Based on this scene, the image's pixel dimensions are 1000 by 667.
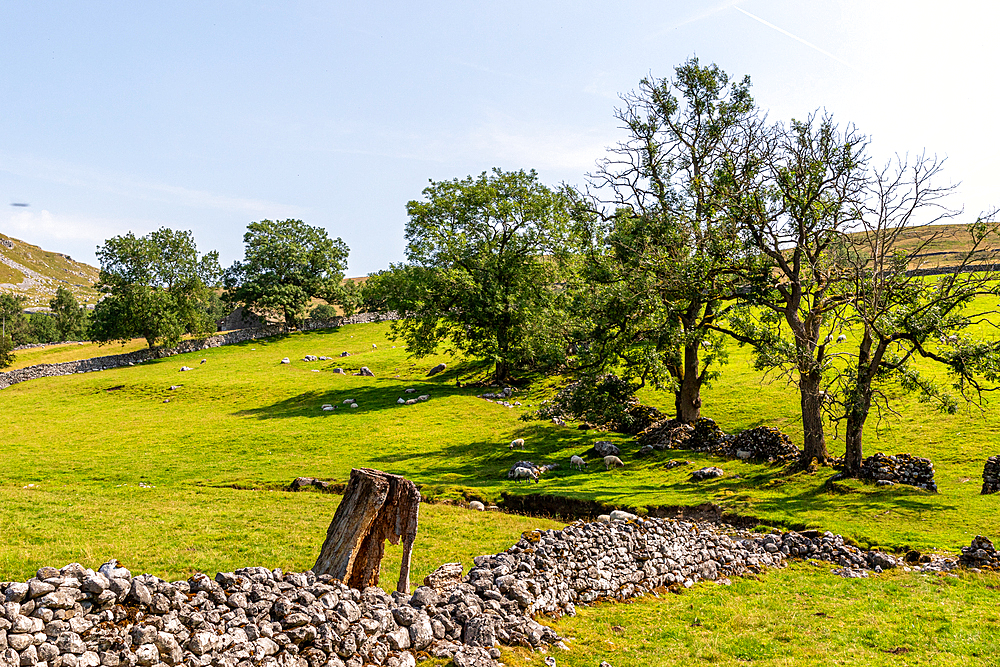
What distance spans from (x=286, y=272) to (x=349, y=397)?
41637 mm

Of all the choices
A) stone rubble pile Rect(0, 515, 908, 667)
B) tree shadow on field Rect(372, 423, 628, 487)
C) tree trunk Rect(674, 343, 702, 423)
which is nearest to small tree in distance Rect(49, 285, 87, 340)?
tree shadow on field Rect(372, 423, 628, 487)

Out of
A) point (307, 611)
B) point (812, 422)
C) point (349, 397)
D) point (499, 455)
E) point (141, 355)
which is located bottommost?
point (499, 455)

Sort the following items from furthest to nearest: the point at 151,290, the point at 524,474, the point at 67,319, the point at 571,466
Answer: the point at 67,319
the point at 151,290
the point at 571,466
the point at 524,474

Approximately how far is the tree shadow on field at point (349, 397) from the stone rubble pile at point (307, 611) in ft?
107

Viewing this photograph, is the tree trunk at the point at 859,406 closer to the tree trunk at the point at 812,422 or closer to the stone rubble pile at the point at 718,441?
the tree trunk at the point at 812,422

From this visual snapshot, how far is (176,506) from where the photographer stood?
880 inches

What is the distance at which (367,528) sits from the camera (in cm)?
1283

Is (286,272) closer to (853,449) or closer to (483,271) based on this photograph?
(483,271)

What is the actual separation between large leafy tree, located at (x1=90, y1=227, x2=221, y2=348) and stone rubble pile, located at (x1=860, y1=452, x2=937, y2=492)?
7099 cm

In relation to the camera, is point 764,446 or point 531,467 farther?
point 764,446

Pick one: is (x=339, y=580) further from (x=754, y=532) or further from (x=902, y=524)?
(x=902, y=524)

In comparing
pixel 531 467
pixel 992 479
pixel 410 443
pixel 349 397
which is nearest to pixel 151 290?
pixel 349 397

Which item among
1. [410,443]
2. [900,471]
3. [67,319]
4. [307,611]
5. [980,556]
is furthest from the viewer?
[67,319]

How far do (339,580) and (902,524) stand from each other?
60.1ft
